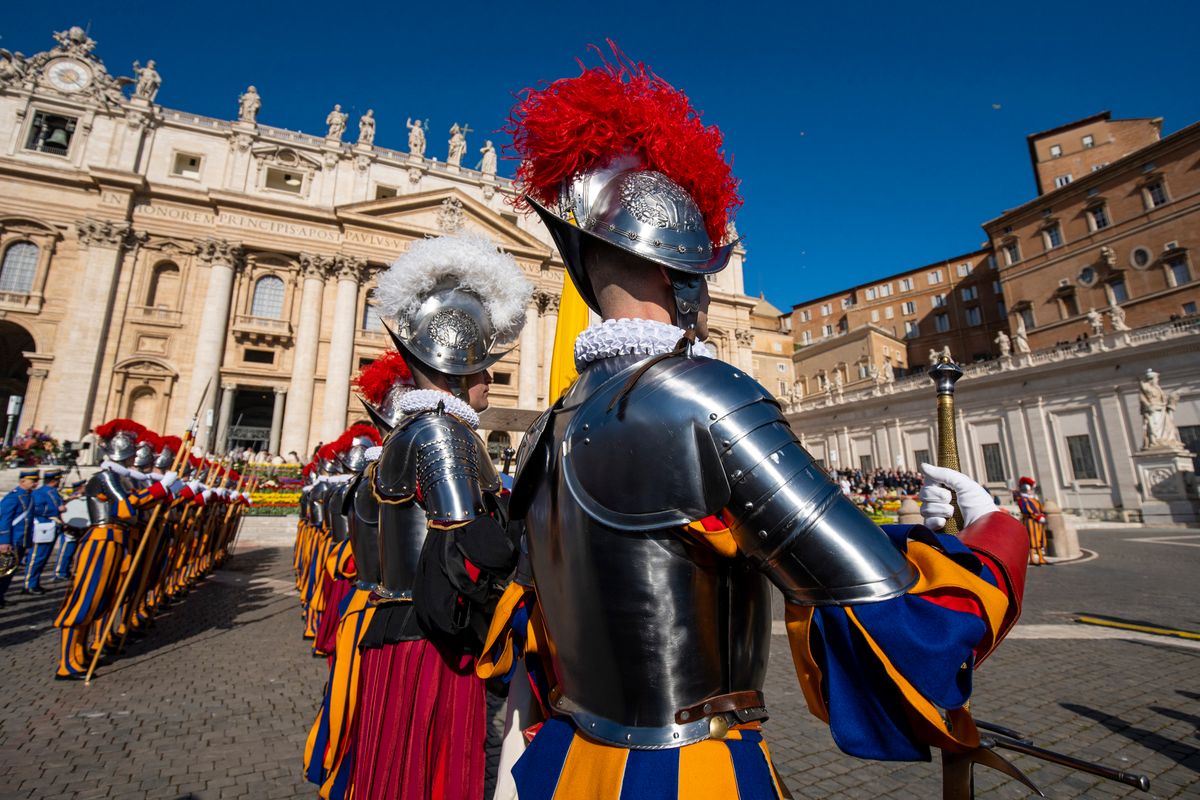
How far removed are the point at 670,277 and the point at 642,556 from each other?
0.81 m

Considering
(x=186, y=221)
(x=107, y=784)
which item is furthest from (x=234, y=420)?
(x=107, y=784)

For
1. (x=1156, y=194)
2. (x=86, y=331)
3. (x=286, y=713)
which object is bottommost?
(x=286, y=713)

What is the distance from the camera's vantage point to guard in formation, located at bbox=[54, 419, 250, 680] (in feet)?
18.1

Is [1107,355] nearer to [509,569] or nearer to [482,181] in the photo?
[509,569]

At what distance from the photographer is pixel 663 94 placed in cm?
179

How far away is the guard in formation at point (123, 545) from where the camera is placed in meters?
5.53

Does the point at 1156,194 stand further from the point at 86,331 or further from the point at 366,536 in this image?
the point at 86,331

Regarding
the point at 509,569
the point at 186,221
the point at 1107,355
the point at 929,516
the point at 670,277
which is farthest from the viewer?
the point at 186,221

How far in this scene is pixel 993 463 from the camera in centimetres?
2677

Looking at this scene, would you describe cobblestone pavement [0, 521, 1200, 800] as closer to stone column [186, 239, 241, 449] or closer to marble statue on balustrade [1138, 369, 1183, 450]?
marble statue on balustrade [1138, 369, 1183, 450]

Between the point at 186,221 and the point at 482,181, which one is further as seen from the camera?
the point at 482,181

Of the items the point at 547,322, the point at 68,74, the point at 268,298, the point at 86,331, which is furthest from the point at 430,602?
the point at 68,74

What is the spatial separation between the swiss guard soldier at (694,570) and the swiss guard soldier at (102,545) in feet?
22.0

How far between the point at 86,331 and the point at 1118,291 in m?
57.5
